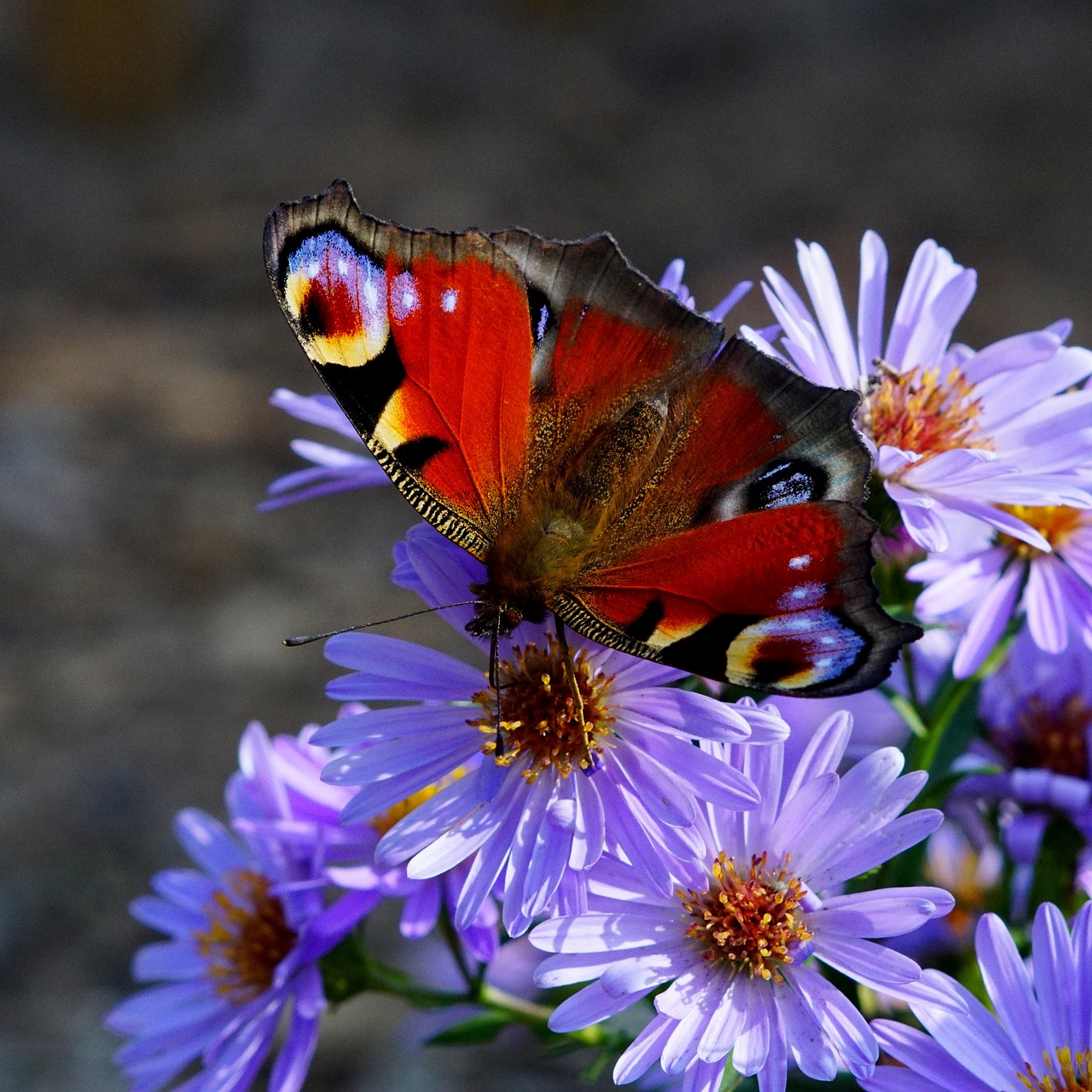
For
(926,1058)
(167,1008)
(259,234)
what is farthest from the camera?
(259,234)

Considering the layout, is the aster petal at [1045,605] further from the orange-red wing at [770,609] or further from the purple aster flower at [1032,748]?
the orange-red wing at [770,609]

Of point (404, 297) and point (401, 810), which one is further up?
point (404, 297)

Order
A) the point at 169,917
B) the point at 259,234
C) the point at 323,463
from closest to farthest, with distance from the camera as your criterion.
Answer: the point at 323,463 < the point at 169,917 < the point at 259,234

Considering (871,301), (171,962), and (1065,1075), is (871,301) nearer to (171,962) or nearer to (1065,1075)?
(1065,1075)

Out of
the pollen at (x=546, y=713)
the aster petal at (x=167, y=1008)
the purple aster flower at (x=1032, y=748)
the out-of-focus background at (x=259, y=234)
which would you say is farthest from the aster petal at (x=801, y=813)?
the out-of-focus background at (x=259, y=234)

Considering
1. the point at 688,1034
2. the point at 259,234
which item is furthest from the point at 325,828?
the point at 259,234

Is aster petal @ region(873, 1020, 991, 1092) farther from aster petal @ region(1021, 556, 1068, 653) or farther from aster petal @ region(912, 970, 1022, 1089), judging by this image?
aster petal @ region(1021, 556, 1068, 653)

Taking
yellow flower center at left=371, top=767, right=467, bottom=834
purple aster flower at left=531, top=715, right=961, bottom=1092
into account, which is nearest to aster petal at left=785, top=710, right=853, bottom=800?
purple aster flower at left=531, top=715, right=961, bottom=1092
